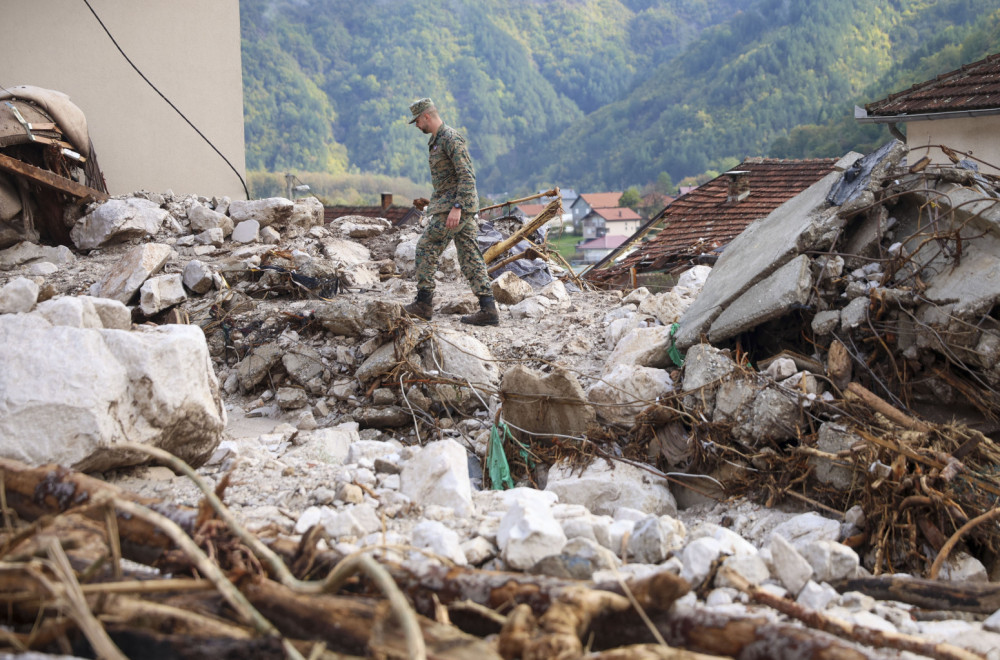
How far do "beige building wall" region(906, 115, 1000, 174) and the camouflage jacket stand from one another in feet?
21.4

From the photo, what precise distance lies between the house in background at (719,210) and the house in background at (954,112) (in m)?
2.84

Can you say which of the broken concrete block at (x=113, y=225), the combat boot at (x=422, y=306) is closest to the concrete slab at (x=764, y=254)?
the combat boot at (x=422, y=306)

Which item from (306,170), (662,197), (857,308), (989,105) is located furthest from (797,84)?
(857,308)

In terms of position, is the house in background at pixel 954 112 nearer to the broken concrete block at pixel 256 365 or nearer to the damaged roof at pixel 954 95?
the damaged roof at pixel 954 95

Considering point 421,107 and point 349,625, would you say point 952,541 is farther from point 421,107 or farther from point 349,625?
point 421,107

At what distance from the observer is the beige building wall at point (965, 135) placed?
31.9 feet

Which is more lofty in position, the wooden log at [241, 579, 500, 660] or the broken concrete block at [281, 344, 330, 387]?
the wooden log at [241, 579, 500, 660]

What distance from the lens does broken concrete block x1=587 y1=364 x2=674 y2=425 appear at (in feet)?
14.9

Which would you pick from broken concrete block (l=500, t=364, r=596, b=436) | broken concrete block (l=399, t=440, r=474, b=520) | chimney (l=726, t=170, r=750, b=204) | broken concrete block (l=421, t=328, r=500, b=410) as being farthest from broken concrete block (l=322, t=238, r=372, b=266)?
chimney (l=726, t=170, r=750, b=204)

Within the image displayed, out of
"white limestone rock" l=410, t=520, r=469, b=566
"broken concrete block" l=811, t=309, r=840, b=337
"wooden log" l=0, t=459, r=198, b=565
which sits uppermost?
"wooden log" l=0, t=459, r=198, b=565

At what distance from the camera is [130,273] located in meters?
6.67

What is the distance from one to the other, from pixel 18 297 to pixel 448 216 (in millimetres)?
3414

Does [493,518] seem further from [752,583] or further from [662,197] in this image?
[662,197]

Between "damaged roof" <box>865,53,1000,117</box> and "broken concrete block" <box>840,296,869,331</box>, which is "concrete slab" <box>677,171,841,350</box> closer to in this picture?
"broken concrete block" <box>840,296,869,331</box>
